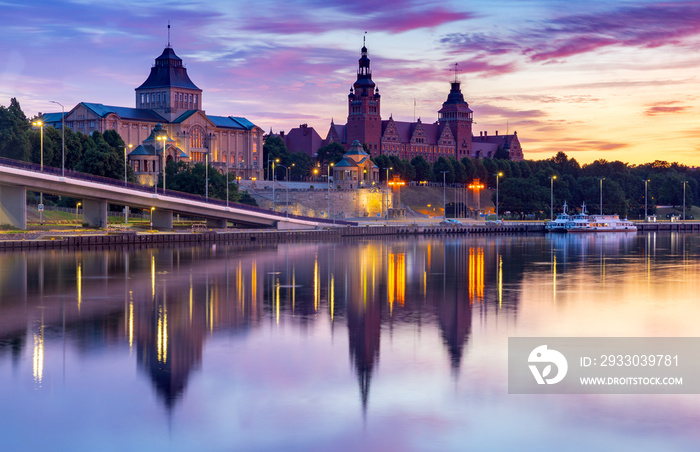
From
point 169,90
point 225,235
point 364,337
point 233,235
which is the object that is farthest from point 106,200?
point 169,90

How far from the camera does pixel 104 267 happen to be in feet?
201

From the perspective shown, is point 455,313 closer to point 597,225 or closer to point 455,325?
point 455,325

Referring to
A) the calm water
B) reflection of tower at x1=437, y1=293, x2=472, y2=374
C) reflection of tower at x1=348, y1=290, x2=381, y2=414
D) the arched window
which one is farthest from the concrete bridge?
the arched window

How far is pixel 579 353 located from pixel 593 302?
50.6 ft

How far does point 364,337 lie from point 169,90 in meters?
154

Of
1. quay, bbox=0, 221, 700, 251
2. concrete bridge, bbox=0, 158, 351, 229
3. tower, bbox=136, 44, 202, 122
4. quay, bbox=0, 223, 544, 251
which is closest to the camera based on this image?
quay, bbox=0, 223, 544, 251

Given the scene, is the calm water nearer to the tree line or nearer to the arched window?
the tree line

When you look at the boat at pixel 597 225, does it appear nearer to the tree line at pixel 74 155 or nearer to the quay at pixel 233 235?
the quay at pixel 233 235

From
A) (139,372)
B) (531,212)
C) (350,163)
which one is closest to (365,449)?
(139,372)

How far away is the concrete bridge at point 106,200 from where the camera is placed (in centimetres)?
8562

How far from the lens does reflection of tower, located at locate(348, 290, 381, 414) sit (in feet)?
87.6

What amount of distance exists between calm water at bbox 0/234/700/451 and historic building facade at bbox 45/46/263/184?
11075 cm

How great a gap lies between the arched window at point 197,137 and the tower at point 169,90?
17.8ft

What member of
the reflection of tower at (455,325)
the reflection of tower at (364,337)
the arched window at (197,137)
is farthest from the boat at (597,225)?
the reflection of tower at (364,337)
